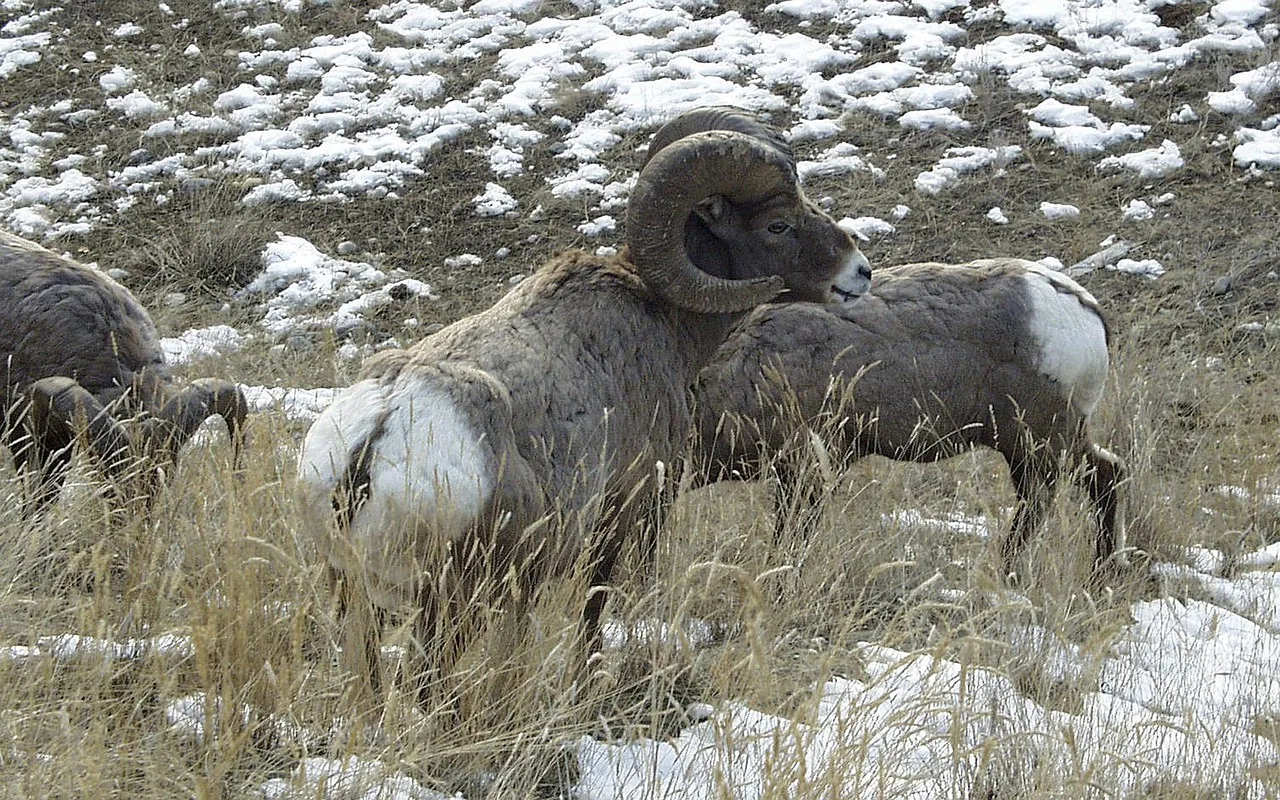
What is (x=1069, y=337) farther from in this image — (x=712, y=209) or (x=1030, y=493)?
(x=712, y=209)

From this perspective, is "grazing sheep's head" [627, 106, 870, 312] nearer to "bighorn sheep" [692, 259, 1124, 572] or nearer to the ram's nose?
the ram's nose

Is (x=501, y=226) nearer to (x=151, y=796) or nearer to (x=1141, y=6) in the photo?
(x=1141, y=6)

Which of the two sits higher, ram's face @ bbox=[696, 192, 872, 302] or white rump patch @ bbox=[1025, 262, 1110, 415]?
ram's face @ bbox=[696, 192, 872, 302]

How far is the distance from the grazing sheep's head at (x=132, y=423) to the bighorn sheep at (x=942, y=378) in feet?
6.15

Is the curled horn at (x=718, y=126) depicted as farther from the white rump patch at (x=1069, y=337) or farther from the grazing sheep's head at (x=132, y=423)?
the grazing sheep's head at (x=132, y=423)

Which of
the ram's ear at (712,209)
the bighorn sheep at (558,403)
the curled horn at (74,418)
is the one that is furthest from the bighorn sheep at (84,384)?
the ram's ear at (712,209)

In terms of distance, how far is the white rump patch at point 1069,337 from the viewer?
5469 millimetres

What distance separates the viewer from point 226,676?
9.40 feet

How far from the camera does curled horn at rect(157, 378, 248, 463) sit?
4.57 m

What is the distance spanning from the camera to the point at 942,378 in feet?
18.2

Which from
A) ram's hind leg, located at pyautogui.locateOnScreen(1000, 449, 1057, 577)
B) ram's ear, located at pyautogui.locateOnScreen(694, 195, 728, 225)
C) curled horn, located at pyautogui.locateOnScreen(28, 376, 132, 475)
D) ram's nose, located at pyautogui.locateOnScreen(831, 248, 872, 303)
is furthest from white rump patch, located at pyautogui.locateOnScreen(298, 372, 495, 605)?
ram's hind leg, located at pyautogui.locateOnScreen(1000, 449, 1057, 577)

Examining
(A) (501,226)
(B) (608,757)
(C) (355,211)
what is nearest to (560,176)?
(A) (501,226)

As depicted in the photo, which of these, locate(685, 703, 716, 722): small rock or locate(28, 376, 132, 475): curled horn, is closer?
locate(685, 703, 716, 722): small rock

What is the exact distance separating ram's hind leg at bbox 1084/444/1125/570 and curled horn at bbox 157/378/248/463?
3.52 metres
